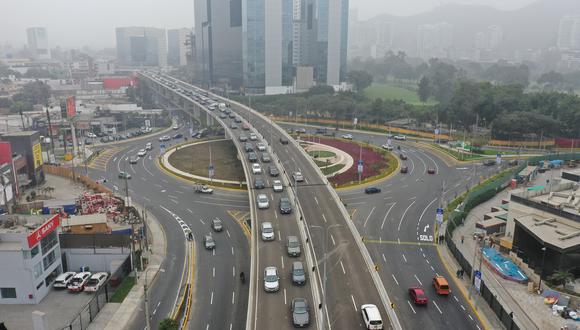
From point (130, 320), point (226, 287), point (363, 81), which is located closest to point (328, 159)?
point (226, 287)

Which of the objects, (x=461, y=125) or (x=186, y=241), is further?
(x=461, y=125)

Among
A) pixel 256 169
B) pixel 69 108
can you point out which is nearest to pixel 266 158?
pixel 256 169

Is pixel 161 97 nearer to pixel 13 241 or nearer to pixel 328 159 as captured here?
pixel 328 159

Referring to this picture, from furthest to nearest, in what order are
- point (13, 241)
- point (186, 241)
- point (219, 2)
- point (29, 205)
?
point (219, 2)
point (29, 205)
point (186, 241)
point (13, 241)

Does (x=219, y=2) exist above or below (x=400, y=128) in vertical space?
above

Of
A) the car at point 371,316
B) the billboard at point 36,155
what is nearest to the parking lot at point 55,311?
the car at point 371,316

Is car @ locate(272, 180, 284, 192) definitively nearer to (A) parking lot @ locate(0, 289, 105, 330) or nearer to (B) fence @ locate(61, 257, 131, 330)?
(B) fence @ locate(61, 257, 131, 330)

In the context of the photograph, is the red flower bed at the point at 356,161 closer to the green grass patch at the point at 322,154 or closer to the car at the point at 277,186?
the green grass patch at the point at 322,154
